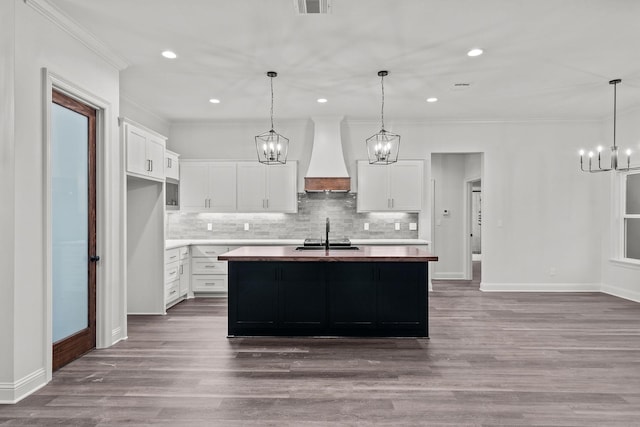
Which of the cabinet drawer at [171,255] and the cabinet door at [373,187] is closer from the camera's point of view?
the cabinet drawer at [171,255]

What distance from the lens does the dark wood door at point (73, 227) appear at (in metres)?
3.39

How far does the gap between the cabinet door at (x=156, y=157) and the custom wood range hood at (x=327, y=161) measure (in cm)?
227

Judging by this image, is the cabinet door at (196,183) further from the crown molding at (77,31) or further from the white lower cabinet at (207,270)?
the crown molding at (77,31)

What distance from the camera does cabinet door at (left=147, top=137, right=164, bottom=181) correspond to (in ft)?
16.4

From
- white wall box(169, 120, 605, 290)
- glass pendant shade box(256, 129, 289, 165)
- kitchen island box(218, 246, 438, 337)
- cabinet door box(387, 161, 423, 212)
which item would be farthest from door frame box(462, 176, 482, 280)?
kitchen island box(218, 246, 438, 337)

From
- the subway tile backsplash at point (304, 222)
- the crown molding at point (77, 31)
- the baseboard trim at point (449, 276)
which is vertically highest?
the crown molding at point (77, 31)

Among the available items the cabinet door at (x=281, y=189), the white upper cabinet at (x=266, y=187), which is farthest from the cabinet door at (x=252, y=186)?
the cabinet door at (x=281, y=189)

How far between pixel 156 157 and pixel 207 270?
2182 millimetres

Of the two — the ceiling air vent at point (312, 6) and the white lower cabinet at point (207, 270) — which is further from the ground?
the ceiling air vent at point (312, 6)

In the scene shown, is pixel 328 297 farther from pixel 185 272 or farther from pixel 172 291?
pixel 185 272

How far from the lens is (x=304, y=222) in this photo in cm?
723

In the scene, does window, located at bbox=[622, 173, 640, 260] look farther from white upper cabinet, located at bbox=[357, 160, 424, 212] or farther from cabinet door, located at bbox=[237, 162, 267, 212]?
cabinet door, located at bbox=[237, 162, 267, 212]

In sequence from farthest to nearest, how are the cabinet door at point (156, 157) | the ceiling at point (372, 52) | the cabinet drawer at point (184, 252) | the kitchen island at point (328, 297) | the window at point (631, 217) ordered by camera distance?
the window at point (631, 217) → the cabinet drawer at point (184, 252) → the cabinet door at point (156, 157) → the kitchen island at point (328, 297) → the ceiling at point (372, 52)

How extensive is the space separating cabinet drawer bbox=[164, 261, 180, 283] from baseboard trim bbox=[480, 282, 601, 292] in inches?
200
